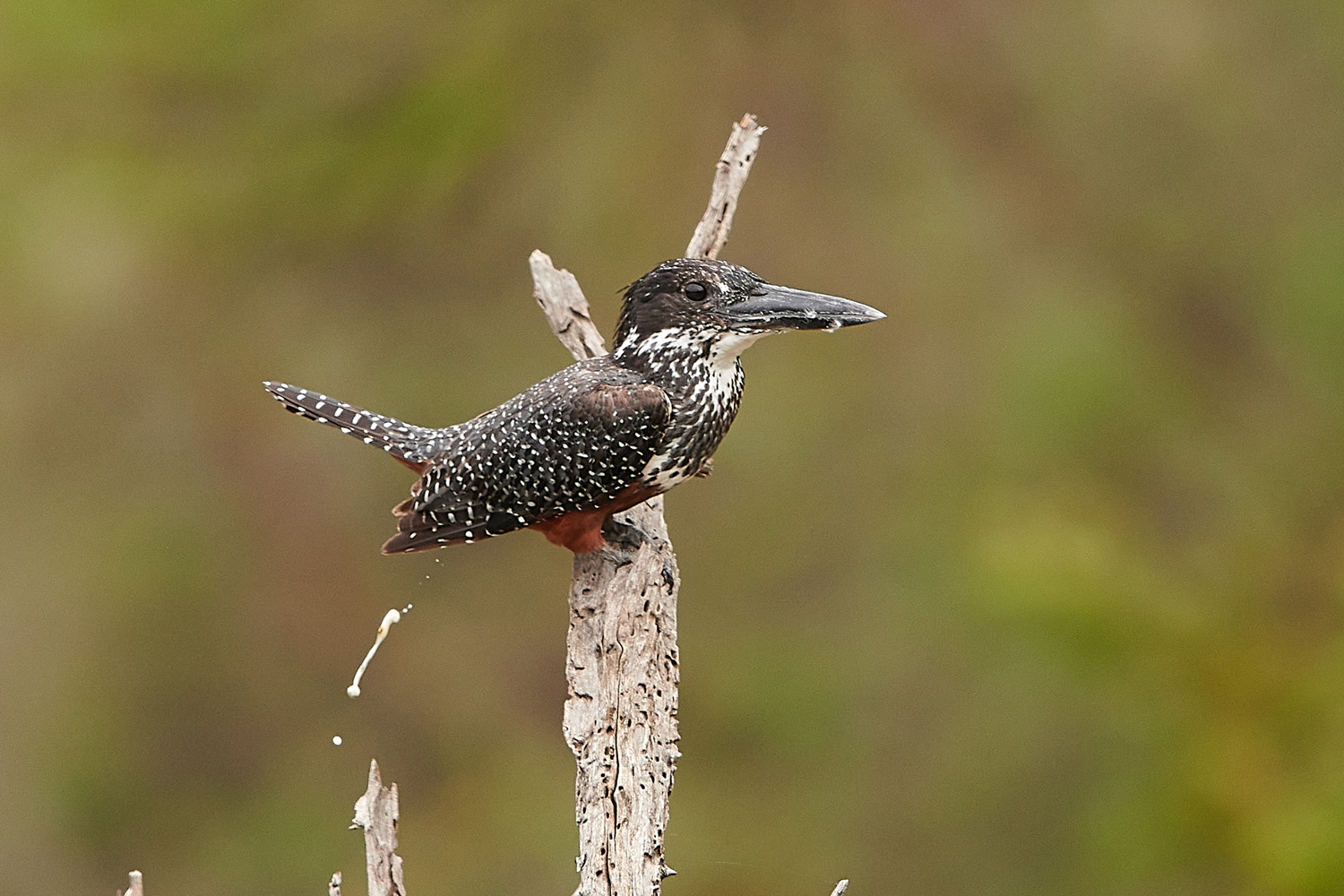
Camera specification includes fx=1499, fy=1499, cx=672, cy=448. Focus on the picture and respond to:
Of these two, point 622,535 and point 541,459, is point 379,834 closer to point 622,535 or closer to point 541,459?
point 541,459

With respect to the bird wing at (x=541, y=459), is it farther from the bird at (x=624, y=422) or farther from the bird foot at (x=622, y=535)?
the bird foot at (x=622, y=535)

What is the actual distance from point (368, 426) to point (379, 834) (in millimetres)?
1292

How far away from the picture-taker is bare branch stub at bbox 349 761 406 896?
269 centimetres

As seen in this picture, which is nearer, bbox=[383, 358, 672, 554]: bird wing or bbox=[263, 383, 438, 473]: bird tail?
bbox=[383, 358, 672, 554]: bird wing

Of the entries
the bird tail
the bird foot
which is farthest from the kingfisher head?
the bird tail

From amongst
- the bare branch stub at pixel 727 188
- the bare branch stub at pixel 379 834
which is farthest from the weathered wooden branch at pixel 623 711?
the bare branch stub at pixel 727 188

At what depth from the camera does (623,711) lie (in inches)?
123

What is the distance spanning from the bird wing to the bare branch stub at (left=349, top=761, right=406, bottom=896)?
882 mm

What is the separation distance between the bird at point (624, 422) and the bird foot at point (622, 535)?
0.13 feet

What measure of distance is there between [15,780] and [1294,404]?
484cm

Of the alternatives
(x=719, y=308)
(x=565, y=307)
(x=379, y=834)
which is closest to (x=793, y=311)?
(x=719, y=308)

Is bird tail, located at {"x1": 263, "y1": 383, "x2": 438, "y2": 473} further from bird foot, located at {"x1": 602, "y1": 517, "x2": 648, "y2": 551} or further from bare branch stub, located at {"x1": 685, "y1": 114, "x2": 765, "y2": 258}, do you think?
bare branch stub, located at {"x1": 685, "y1": 114, "x2": 765, "y2": 258}

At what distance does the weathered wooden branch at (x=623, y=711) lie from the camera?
2971 millimetres

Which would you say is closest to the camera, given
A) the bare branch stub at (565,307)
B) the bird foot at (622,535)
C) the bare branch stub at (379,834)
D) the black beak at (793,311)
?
the bare branch stub at (379,834)
